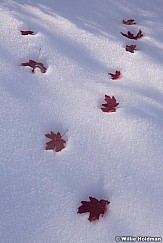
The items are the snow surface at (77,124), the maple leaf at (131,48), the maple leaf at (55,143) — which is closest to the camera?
the snow surface at (77,124)

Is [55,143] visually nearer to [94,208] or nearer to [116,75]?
[94,208]

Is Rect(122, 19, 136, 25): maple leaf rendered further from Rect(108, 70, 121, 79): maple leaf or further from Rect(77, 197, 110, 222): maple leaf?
Rect(77, 197, 110, 222): maple leaf

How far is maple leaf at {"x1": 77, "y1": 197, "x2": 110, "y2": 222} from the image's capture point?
146 cm

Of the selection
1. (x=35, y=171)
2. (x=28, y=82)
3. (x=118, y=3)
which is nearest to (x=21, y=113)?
(x=28, y=82)

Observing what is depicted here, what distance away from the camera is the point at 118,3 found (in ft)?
8.77

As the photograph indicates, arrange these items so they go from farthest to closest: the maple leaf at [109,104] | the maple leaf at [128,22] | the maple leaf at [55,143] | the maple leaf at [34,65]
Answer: the maple leaf at [128,22] < the maple leaf at [34,65] < the maple leaf at [109,104] < the maple leaf at [55,143]

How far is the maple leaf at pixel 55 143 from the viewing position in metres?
1.67

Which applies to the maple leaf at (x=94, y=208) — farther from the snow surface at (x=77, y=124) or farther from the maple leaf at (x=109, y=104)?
the maple leaf at (x=109, y=104)

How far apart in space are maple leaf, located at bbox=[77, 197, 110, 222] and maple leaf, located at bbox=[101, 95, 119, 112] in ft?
1.76

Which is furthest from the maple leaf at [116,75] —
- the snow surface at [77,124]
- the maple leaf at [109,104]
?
the maple leaf at [109,104]

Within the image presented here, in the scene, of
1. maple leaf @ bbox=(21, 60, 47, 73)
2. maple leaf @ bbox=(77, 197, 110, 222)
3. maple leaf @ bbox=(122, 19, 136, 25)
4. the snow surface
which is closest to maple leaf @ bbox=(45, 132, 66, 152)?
the snow surface

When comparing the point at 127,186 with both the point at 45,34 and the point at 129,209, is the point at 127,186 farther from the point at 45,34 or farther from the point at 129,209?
the point at 45,34

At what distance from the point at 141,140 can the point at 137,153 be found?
0.08 m

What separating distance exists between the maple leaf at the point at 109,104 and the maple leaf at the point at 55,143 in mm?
301
